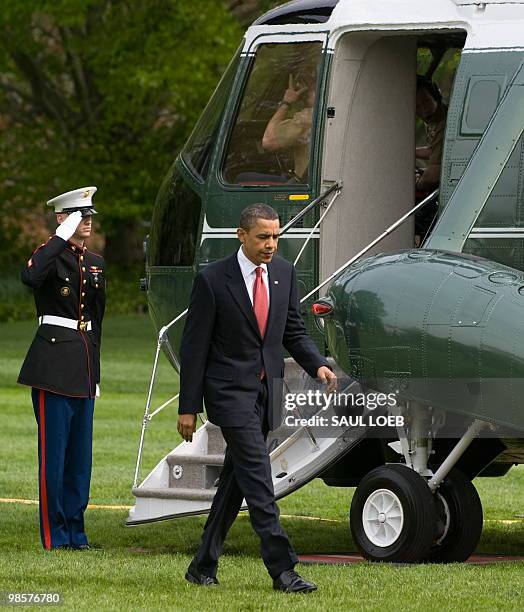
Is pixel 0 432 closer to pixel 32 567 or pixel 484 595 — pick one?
pixel 32 567

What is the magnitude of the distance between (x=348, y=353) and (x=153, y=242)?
2.67m

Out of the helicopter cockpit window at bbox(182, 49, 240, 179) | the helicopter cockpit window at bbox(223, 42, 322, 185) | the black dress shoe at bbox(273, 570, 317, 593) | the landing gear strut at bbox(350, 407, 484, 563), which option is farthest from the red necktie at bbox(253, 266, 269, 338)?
the helicopter cockpit window at bbox(182, 49, 240, 179)

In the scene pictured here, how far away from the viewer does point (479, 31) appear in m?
9.45

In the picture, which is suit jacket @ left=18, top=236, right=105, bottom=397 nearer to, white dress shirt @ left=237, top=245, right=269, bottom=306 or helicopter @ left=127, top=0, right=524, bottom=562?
helicopter @ left=127, top=0, right=524, bottom=562

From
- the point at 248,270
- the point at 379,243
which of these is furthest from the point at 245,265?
the point at 379,243

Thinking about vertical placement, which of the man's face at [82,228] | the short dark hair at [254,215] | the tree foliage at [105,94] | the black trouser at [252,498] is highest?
the short dark hair at [254,215]

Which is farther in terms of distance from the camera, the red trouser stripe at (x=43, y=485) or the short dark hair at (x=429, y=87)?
the short dark hair at (x=429, y=87)

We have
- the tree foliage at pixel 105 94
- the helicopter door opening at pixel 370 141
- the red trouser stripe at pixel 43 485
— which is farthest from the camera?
the tree foliage at pixel 105 94

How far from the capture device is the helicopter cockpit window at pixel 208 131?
35.3ft

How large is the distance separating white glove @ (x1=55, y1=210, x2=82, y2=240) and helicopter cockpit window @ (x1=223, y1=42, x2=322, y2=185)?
119 cm

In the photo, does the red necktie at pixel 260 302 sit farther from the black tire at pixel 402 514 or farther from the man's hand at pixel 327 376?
the black tire at pixel 402 514

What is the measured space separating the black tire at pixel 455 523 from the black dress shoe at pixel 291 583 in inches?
58.8

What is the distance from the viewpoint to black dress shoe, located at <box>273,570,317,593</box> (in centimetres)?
764

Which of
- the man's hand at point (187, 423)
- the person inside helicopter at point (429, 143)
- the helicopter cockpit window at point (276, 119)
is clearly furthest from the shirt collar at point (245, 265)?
the person inside helicopter at point (429, 143)
